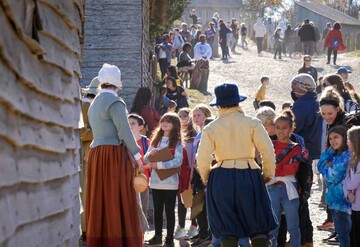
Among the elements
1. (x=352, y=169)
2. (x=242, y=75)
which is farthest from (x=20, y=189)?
(x=242, y=75)

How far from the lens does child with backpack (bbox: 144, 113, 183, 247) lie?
9.74 meters

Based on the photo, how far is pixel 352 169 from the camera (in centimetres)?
812

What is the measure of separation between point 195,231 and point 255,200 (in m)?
3.24

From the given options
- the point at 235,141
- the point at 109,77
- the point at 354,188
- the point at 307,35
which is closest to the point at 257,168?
the point at 235,141

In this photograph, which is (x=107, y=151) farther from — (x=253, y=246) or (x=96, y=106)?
(x=253, y=246)

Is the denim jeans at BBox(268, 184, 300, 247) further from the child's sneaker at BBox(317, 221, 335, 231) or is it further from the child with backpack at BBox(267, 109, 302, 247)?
the child's sneaker at BBox(317, 221, 335, 231)

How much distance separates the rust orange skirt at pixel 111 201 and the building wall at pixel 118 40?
29.2ft

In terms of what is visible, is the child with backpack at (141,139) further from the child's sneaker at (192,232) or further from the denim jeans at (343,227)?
the denim jeans at (343,227)

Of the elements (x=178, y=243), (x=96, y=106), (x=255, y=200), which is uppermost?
(x=96, y=106)

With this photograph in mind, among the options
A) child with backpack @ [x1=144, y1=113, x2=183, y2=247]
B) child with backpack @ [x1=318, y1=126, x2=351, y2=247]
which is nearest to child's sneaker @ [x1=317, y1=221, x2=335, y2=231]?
child with backpack @ [x1=144, y1=113, x2=183, y2=247]

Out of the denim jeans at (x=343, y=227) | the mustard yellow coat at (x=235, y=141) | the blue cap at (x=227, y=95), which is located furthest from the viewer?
the denim jeans at (x=343, y=227)

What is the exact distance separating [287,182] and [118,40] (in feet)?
29.8

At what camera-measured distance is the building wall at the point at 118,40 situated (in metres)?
16.9

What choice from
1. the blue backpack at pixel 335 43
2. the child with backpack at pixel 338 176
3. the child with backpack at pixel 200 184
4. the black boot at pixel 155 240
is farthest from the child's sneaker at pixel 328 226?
the blue backpack at pixel 335 43
